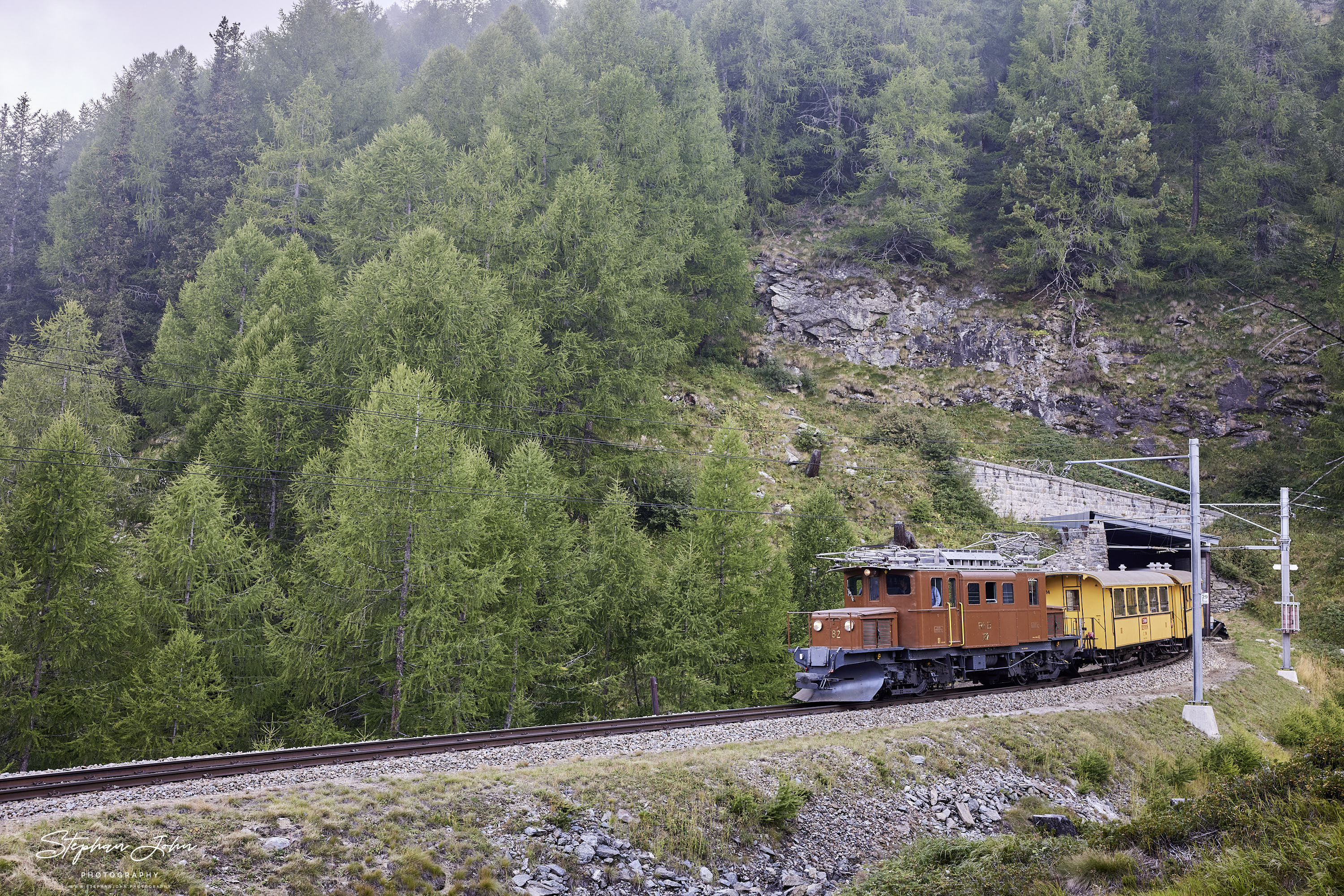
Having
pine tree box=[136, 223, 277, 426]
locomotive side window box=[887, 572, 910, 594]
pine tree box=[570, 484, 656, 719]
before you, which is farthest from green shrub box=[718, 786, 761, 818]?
pine tree box=[136, 223, 277, 426]

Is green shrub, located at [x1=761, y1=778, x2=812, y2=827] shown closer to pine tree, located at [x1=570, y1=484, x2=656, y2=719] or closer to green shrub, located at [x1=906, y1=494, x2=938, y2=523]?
pine tree, located at [x1=570, y1=484, x2=656, y2=719]

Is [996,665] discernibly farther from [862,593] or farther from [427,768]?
[427,768]

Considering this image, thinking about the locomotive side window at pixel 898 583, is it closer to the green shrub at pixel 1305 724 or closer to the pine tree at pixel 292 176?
the green shrub at pixel 1305 724

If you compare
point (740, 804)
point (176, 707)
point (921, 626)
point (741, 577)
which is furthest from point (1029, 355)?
point (176, 707)

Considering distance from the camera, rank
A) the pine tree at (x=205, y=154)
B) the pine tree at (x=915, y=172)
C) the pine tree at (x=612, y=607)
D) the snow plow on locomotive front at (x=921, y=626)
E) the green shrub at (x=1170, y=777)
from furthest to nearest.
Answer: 1. the pine tree at (x=915, y=172)
2. the pine tree at (x=205, y=154)
3. the pine tree at (x=612, y=607)
4. the snow plow on locomotive front at (x=921, y=626)
5. the green shrub at (x=1170, y=777)

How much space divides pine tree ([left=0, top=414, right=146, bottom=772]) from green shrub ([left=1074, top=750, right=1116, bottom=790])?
19.6 m

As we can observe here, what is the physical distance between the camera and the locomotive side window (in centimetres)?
1778

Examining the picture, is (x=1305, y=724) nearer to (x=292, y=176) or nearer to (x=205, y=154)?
(x=292, y=176)

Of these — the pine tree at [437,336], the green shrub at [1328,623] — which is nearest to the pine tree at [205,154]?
the pine tree at [437,336]

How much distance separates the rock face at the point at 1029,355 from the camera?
4225 cm

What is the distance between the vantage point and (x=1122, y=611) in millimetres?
23500

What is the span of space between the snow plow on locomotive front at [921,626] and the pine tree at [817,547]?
2815 millimetres

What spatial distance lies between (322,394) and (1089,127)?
4422 cm

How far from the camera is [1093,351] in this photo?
45.5 meters
